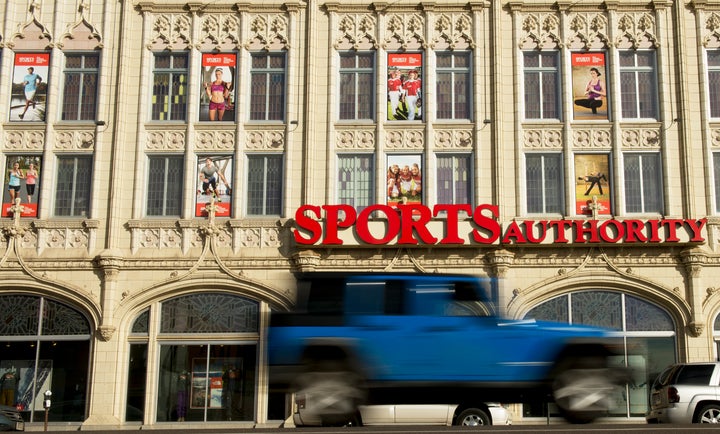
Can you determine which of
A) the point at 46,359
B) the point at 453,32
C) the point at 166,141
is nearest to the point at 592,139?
the point at 453,32

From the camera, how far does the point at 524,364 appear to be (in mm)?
15414

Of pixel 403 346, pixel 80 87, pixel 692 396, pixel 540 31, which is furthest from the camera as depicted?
pixel 80 87

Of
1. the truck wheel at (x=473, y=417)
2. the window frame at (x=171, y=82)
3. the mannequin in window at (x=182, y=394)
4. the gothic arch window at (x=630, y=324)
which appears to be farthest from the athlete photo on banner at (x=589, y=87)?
the mannequin in window at (x=182, y=394)

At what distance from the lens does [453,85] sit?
29703mm

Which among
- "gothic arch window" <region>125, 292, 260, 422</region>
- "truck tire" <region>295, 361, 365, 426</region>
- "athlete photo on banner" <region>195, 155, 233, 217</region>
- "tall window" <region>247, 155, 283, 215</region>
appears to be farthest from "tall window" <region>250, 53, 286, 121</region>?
"truck tire" <region>295, 361, 365, 426</region>

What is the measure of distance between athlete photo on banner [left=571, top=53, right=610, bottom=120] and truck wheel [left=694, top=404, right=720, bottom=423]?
12737 millimetres

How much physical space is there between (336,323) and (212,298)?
14004 mm

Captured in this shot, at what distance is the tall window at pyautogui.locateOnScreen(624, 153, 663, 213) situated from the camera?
93.9 feet

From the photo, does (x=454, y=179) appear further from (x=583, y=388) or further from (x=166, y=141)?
(x=583, y=388)

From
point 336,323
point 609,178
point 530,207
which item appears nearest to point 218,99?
point 530,207

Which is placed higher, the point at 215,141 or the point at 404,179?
the point at 215,141

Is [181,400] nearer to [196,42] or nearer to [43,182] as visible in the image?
[43,182]

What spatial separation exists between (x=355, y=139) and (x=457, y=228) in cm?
456

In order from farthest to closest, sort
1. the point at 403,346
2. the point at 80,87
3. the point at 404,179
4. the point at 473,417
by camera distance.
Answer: the point at 80,87, the point at 404,179, the point at 473,417, the point at 403,346
